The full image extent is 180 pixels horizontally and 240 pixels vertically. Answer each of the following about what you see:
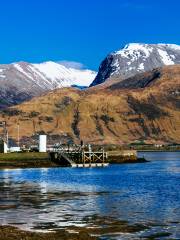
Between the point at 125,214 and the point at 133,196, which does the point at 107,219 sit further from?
the point at 133,196

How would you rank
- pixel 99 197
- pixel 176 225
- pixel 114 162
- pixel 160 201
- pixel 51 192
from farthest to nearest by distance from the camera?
1. pixel 114 162
2. pixel 51 192
3. pixel 99 197
4. pixel 160 201
5. pixel 176 225

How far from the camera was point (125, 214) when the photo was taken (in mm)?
52219

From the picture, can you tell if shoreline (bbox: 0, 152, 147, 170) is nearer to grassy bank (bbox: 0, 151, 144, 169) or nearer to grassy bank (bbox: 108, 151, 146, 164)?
grassy bank (bbox: 0, 151, 144, 169)

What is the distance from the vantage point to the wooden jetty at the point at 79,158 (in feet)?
541

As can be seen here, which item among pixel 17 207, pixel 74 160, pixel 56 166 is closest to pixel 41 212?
pixel 17 207

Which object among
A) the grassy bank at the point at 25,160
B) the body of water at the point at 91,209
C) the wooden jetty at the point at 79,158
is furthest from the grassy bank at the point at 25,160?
the body of water at the point at 91,209

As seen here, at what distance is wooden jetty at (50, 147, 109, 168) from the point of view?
164875 mm

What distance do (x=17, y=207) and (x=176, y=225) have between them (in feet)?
58.2

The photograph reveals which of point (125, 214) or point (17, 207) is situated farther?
point (17, 207)

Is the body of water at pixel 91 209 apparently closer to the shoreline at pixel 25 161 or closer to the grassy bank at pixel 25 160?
the shoreline at pixel 25 161

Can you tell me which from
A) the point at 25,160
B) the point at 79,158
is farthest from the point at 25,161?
the point at 79,158

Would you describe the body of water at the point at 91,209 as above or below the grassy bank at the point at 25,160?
below

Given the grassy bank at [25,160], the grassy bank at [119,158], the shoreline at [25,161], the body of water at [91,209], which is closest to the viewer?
the body of water at [91,209]

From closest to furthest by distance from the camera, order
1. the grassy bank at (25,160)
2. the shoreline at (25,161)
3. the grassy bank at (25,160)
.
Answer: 1. the shoreline at (25,161)
2. the grassy bank at (25,160)
3. the grassy bank at (25,160)
